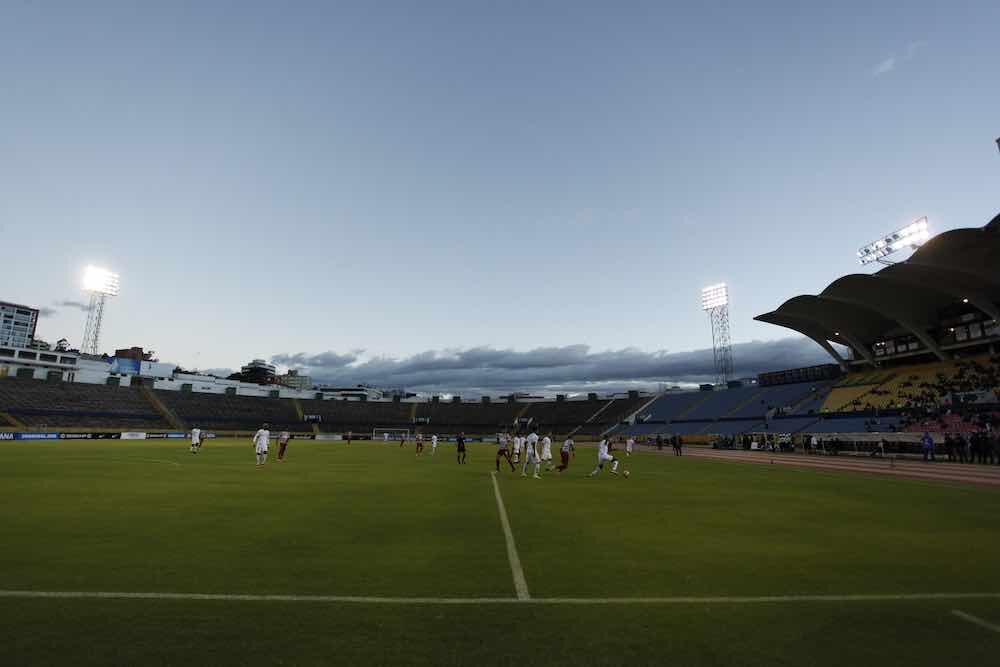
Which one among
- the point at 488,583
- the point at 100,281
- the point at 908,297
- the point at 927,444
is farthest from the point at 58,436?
the point at 908,297

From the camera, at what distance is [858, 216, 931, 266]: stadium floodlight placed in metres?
46.0

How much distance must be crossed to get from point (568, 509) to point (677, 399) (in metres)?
78.4

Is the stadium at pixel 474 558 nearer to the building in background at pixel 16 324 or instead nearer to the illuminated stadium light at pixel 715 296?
the illuminated stadium light at pixel 715 296

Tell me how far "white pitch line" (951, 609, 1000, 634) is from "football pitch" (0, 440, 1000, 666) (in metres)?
0.03

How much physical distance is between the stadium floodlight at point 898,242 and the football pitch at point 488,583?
149 feet

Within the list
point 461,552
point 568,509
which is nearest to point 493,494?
point 568,509

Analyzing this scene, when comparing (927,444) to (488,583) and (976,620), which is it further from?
(488,583)

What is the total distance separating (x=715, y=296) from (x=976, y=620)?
80.8 metres

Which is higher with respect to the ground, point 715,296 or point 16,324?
point 16,324

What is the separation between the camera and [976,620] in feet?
16.4

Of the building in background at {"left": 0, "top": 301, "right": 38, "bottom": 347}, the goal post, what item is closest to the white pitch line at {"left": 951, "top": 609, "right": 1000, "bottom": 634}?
the goal post

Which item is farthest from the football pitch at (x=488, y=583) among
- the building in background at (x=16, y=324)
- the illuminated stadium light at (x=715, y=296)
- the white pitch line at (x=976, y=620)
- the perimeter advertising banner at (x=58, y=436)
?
the building in background at (x=16, y=324)

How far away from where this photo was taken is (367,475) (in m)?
20.3

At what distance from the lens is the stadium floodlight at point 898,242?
4597 cm
